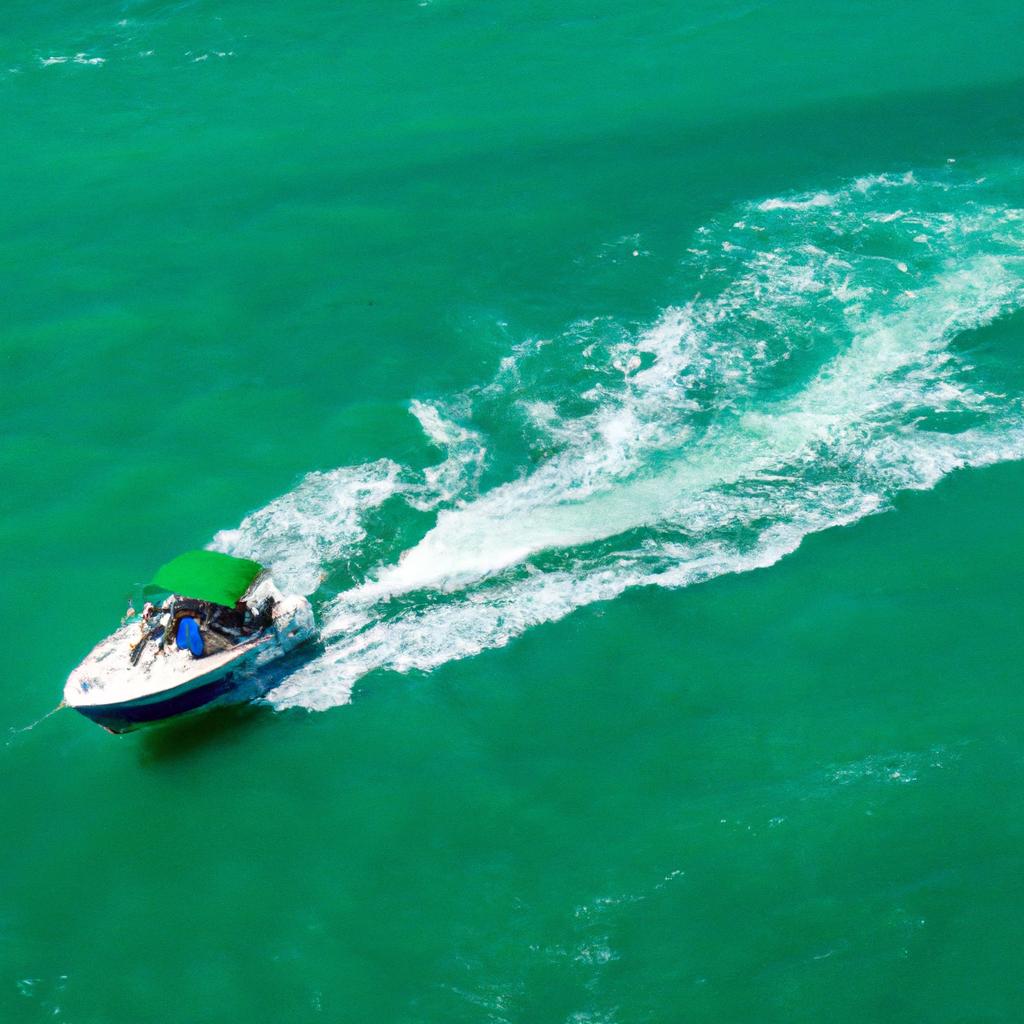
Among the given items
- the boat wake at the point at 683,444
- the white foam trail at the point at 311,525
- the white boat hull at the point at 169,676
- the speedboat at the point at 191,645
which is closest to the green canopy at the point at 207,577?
the speedboat at the point at 191,645

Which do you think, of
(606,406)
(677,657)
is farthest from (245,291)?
(677,657)

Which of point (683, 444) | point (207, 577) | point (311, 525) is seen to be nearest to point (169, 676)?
point (207, 577)

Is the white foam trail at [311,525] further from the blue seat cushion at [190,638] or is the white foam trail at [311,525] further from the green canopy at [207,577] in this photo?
the blue seat cushion at [190,638]

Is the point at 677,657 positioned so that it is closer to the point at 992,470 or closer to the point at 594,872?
the point at 594,872

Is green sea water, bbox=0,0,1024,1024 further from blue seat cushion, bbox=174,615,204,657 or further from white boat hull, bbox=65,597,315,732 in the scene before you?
blue seat cushion, bbox=174,615,204,657

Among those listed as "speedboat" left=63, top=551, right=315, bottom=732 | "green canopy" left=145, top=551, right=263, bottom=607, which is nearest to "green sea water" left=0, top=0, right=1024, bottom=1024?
"speedboat" left=63, top=551, right=315, bottom=732

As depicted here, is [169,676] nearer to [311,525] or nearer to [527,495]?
[311,525]
